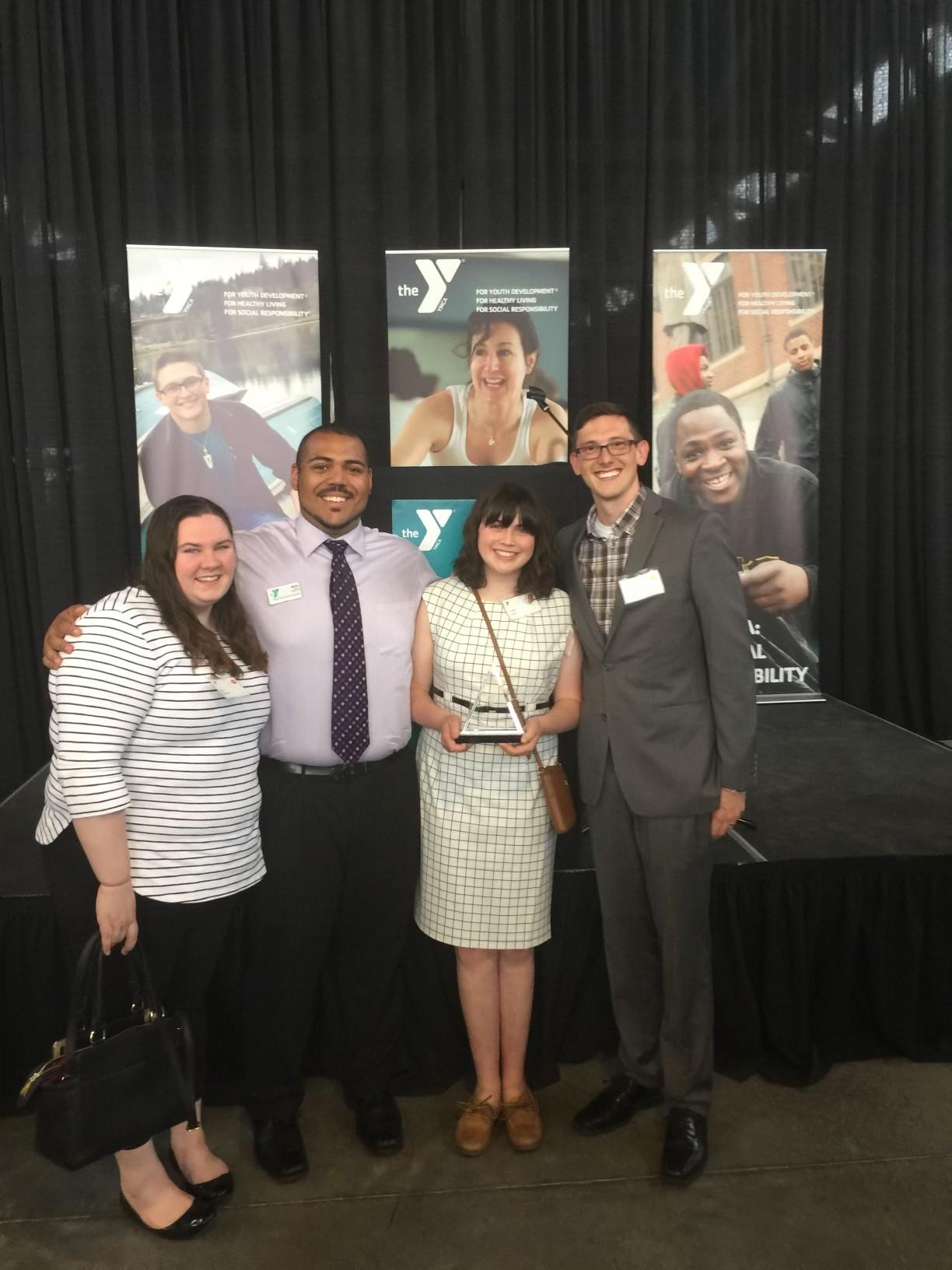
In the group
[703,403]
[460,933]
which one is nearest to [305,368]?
[703,403]

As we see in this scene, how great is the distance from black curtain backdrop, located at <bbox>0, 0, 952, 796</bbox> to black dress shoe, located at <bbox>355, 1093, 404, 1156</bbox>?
2.24 m

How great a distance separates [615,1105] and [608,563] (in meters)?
1.26

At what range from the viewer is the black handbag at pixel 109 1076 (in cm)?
159

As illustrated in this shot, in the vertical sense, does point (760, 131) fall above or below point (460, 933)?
above

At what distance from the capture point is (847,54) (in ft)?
14.5

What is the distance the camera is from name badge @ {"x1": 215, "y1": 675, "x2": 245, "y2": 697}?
1710 millimetres

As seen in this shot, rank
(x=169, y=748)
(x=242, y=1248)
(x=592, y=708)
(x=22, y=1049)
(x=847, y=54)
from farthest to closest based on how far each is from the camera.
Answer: (x=847, y=54) → (x=22, y=1049) → (x=592, y=708) → (x=242, y=1248) → (x=169, y=748)

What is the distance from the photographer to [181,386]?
3.87m

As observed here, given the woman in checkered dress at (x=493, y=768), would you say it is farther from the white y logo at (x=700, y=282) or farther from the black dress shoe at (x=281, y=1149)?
the white y logo at (x=700, y=282)

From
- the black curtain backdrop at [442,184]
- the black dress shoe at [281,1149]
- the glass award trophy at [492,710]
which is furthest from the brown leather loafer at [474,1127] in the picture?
the black curtain backdrop at [442,184]

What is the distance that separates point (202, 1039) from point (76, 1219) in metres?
0.47

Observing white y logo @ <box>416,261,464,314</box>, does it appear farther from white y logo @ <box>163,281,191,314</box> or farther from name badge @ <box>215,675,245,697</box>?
name badge @ <box>215,675,245,697</box>

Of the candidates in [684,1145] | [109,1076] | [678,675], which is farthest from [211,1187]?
[678,675]

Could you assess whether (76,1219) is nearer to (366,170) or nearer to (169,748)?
(169,748)
